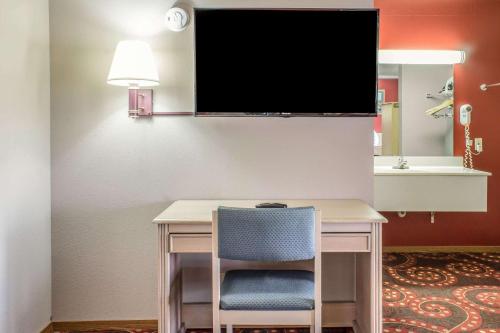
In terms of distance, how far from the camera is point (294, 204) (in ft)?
7.79

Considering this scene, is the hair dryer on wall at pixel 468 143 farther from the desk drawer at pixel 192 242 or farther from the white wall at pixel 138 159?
the desk drawer at pixel 192 242

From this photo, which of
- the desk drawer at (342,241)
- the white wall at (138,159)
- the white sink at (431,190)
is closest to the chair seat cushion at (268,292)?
the desk drawer at (342,241)

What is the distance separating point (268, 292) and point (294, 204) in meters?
0.65

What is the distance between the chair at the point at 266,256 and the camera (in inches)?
67.2

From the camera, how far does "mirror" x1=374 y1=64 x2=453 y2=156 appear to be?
394cm

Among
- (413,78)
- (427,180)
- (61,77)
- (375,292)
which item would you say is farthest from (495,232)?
(61,77)

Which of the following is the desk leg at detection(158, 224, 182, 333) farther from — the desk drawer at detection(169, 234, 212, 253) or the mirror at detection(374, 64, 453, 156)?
the mirror at detection(374, 64, 453, 156)

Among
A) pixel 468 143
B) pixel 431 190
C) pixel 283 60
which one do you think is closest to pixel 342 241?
pixel 283 60

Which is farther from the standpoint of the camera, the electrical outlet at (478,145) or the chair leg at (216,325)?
the electrical outlet at (478,145)

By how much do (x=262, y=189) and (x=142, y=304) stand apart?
3.24 feet

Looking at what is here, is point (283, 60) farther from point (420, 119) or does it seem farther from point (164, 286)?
point (420, 119)

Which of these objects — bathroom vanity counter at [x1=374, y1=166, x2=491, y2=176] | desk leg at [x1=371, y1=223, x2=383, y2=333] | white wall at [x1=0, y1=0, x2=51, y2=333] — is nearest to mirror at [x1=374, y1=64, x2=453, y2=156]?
bathroom vanity counter at [x1=374, y1=166, x2=491, y2=176]

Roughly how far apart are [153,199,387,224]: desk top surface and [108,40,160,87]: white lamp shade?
70cm

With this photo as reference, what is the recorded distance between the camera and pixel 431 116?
3947mm
